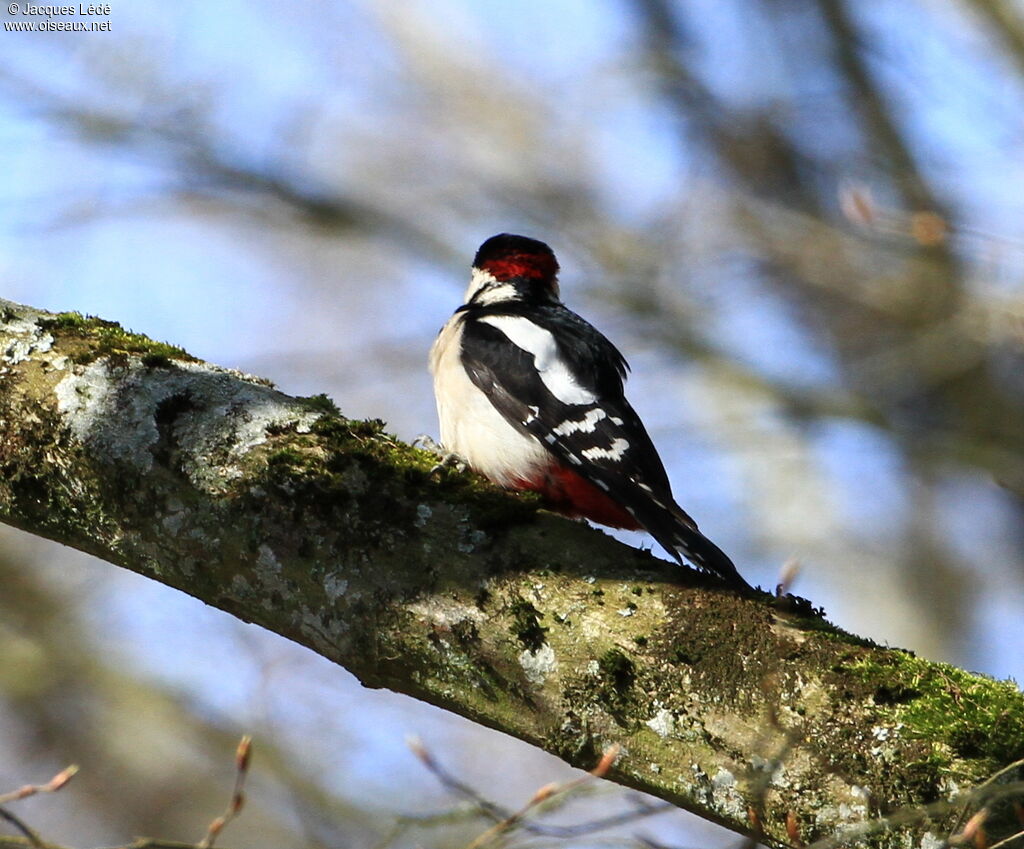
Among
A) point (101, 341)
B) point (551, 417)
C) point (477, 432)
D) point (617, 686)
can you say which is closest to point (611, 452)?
point (551, 417)

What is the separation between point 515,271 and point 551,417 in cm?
149

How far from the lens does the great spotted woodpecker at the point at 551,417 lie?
12.2 ft

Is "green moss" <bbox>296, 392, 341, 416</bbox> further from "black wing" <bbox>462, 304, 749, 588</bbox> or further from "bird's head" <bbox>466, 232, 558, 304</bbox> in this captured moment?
"bird's head" <bbox>466, 232, 558, 304</bbox>

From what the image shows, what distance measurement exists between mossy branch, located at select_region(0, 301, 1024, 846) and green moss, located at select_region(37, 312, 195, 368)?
0.01 m

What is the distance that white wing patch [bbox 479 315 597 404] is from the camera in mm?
4137

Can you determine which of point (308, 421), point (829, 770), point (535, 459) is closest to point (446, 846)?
point (535, 459)

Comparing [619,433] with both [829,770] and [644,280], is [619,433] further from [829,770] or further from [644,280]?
[644,280]

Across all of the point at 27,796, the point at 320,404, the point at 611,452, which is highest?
the point at 611,452

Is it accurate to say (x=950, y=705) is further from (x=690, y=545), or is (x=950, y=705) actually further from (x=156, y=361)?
(x=156, y=361)

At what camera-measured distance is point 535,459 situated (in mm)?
3865

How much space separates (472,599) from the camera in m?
2.56

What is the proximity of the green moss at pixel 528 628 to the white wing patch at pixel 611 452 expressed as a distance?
1.31 m

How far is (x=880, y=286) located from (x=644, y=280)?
188 cm

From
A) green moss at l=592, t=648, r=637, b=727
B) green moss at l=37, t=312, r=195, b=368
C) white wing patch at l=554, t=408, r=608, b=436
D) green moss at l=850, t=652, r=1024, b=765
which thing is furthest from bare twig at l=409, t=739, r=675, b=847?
white wing patch at l=554, t=408, r=608, b=436
